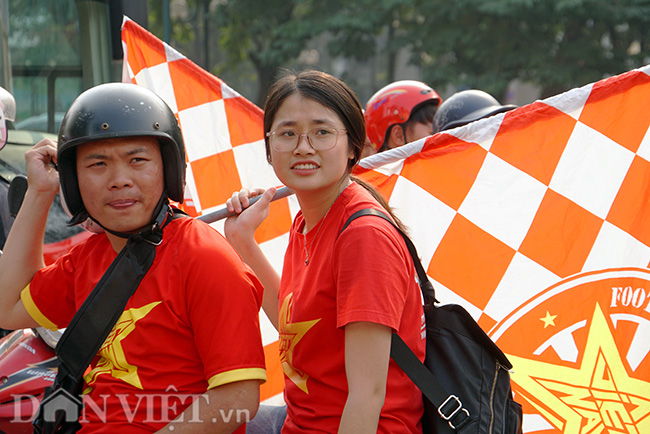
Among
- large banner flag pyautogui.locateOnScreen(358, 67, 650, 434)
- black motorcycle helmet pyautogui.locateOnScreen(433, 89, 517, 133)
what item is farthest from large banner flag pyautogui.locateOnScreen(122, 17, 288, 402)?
black motorcycle helmet pyautogui.locateOnScreen(433, 89, 517, 133)

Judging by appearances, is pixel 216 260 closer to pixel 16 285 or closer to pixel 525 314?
pixel 16 285

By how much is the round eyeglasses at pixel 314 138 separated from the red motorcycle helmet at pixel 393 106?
2.48 meters

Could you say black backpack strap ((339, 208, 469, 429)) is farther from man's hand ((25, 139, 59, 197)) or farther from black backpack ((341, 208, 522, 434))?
man's hand ((25, 139, 59, 197))

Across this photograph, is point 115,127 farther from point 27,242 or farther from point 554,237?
point 554,237

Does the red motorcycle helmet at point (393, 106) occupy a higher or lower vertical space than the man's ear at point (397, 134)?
higher

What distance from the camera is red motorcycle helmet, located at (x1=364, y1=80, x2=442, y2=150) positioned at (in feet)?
15.2

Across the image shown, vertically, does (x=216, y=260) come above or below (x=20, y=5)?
below

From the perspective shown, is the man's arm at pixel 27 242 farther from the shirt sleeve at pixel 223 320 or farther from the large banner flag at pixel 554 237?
the large banner flag at pixel 554 237

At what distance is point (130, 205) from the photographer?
7.00 feet

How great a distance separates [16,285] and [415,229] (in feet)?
4.94

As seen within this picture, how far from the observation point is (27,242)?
2.46m

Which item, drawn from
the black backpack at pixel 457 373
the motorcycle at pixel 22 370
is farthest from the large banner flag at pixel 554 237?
the motorcycle at pixel 22 370

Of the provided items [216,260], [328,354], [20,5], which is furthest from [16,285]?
[20,5]

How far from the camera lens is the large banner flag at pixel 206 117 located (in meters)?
3.79
